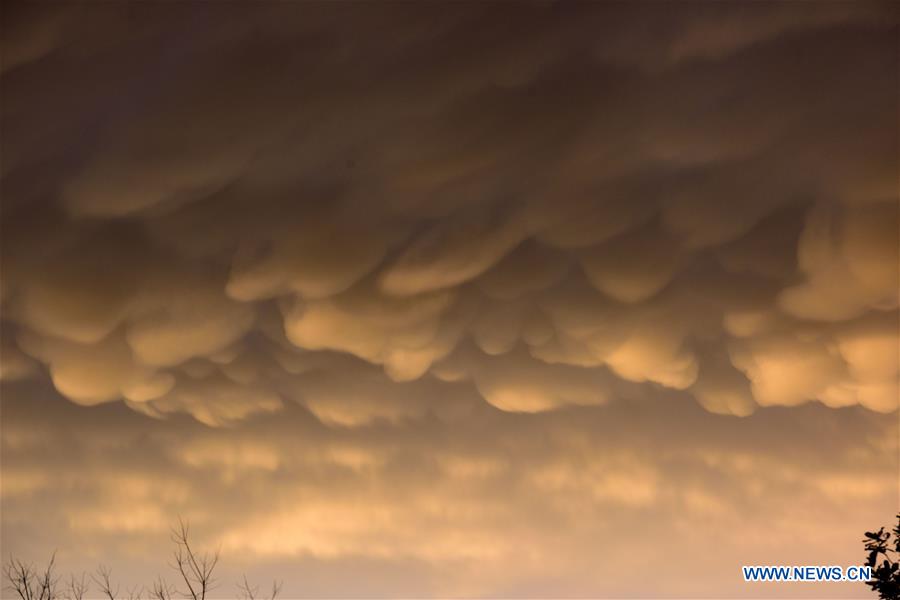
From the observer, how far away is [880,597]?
66.9 ft

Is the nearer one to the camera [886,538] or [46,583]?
[886,538]

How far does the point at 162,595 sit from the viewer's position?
2772cm

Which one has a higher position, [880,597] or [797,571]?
[797,571]

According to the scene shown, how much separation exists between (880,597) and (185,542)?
1925 centimetres

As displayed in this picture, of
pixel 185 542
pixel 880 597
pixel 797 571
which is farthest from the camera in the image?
pixel 797 571

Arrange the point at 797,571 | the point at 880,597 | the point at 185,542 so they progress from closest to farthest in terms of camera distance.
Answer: the point at 880,597
the point at 185,542
the point at 797,571

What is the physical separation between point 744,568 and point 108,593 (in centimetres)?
2080

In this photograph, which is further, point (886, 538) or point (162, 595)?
point (162, 595)

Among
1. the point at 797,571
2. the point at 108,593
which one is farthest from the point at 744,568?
the point at 108,593

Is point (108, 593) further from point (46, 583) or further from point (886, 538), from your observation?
point (886, 538)

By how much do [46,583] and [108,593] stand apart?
2.05 meters

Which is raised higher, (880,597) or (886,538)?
(886,538)

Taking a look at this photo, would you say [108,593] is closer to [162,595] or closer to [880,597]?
[162,595]

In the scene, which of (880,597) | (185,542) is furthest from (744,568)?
(185,542)
